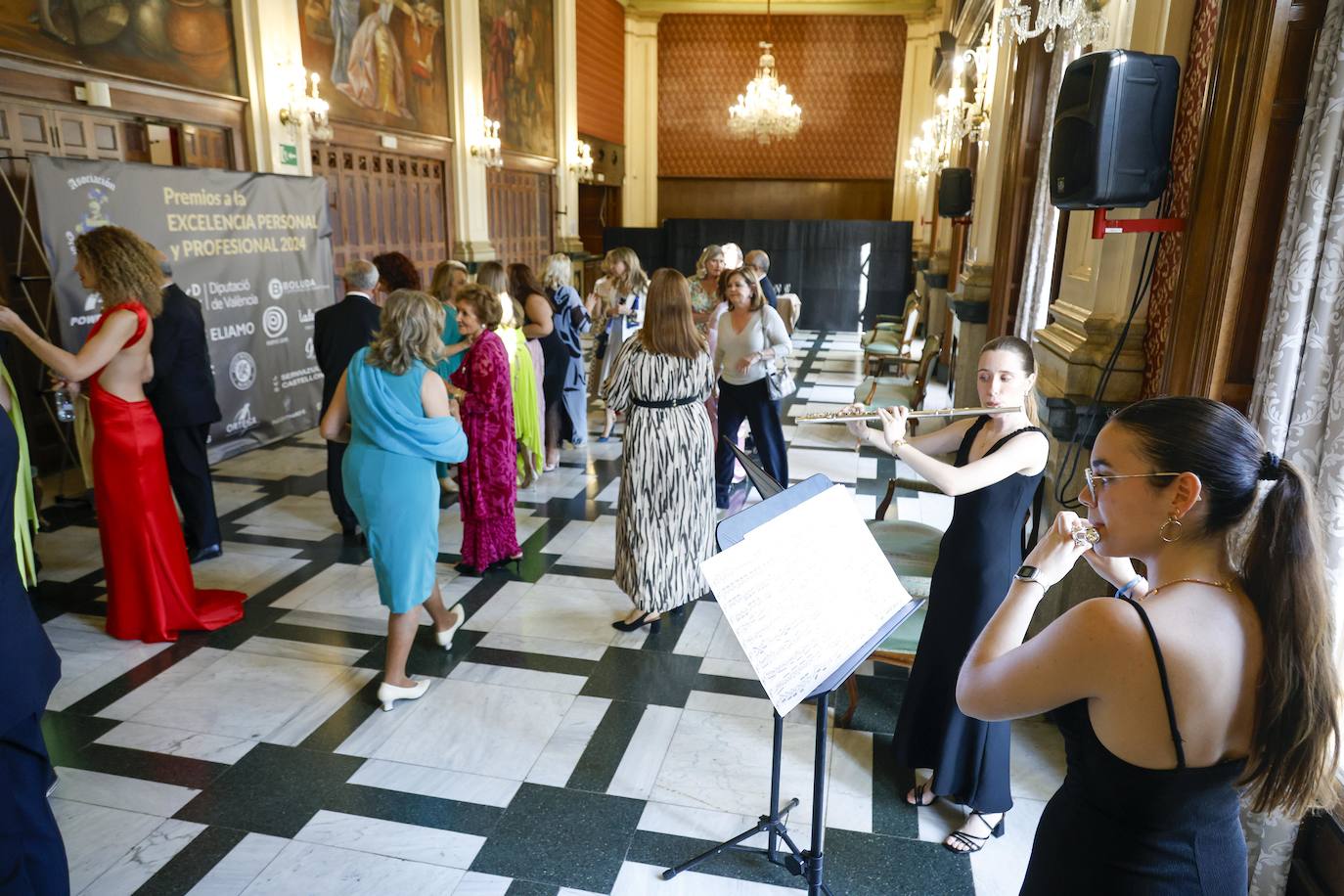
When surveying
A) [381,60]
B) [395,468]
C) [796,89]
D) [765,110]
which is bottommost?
[395,468]

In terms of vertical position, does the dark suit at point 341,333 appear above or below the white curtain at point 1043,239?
below

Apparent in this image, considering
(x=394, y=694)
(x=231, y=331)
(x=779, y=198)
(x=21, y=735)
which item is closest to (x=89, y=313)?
(x=231, y=331)

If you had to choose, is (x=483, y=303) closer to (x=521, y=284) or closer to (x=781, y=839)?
(x=521, y=284)

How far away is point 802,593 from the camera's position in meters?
1.85

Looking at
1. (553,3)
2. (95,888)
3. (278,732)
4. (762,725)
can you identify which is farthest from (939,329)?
(95,888)

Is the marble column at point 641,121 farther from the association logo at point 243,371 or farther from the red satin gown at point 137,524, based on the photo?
the red satin gown at point 137,524

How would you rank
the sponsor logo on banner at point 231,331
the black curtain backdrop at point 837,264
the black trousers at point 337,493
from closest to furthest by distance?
the black trousers at point 337,493 < the sponsor logo on banner at point 231,331 < the black curtain backdrop at point 837,264

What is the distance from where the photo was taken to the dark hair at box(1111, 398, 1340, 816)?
1.26 meters

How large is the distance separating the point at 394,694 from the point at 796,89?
1732cm

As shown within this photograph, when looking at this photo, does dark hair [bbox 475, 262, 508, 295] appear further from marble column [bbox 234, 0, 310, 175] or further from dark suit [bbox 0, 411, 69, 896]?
marble column [bbox 234, 0, 310, 175]

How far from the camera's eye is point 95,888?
2.49 meters

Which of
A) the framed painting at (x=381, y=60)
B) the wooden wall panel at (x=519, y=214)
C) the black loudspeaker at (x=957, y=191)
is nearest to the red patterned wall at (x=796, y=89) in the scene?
the wooden wall panel at (x=519, y=214)

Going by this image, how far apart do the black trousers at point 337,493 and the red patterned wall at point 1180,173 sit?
4343mm

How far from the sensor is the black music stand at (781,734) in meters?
1.83
